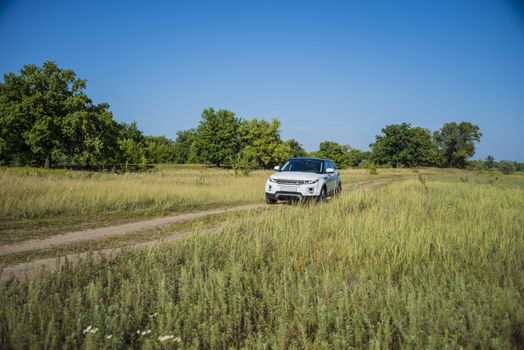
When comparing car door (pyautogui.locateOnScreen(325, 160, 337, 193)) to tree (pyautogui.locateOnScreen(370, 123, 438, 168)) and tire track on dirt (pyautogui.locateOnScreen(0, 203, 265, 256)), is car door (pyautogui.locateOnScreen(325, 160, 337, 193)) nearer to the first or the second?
tire track on dirt (pyautogui.locateOnScreen(0, 203, 265, 256))

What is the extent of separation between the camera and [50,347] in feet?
8.86

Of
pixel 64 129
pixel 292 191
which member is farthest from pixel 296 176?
pixel 64 129

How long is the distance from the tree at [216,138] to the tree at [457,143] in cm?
6816

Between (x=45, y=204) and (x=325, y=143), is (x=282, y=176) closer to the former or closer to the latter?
(x=45, y=204)

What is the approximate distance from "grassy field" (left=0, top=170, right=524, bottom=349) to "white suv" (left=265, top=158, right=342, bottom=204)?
5.15 meters

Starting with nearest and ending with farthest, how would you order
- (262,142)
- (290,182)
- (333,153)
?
(290,182)
(262,142)
(333,153)

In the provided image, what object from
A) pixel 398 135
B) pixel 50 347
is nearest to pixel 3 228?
pixel 50 347

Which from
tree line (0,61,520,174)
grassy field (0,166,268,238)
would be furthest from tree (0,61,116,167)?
grassy field (0,166,268,238)

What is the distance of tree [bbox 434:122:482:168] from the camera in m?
95.0

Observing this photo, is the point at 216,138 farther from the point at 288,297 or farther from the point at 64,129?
the point at 288,297

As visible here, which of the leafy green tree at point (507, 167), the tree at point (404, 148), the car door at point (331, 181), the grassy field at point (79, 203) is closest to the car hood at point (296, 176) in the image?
the car door at point (331, 181)

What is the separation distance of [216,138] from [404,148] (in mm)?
54632

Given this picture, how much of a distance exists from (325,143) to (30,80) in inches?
3985

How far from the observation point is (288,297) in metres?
3.71
